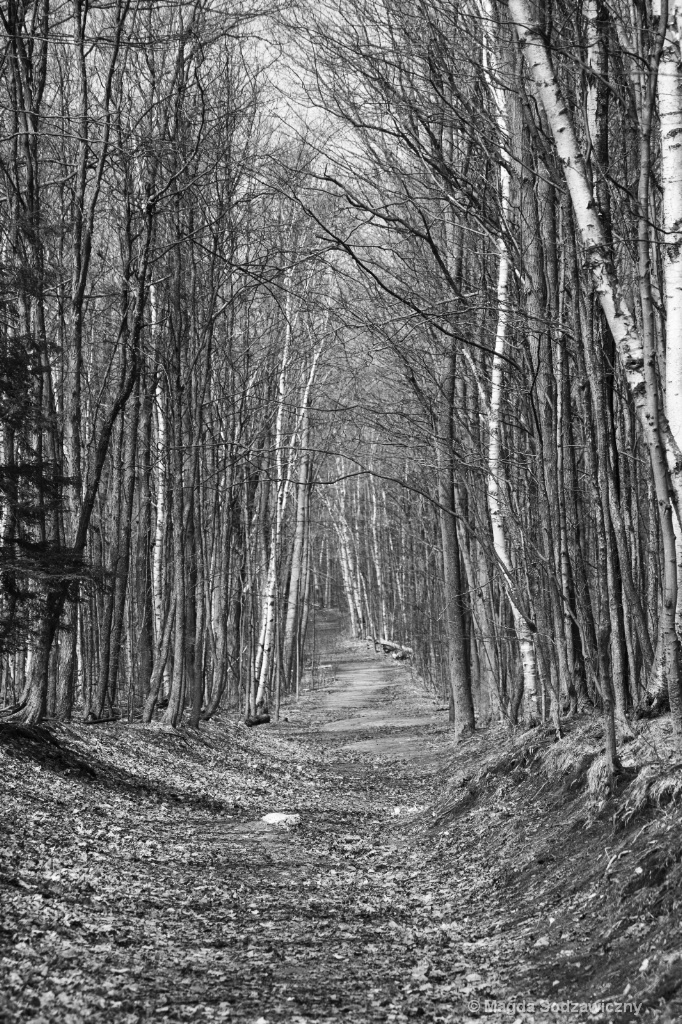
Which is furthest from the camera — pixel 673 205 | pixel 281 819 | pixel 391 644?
pixel 391 644

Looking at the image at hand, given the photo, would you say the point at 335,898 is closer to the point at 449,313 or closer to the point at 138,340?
the point at 449,313

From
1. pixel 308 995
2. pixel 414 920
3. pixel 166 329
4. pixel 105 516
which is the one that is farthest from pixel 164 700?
pixel 308 995

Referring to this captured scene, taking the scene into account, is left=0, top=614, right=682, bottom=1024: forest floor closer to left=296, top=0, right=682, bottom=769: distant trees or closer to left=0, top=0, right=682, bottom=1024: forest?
left=0, top=0, right=682, bottom=1024: forest

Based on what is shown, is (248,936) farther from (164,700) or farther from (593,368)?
(164,700)

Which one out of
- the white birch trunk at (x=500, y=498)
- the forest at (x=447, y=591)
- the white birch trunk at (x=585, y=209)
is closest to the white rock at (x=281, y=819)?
the forest at (x=447, y=591)

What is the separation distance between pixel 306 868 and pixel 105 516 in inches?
600

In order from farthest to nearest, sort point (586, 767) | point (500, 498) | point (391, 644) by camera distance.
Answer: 1. point (391, 644)
2. point (500, 498)
3. point (586, 767)

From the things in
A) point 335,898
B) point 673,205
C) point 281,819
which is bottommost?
point 281,819

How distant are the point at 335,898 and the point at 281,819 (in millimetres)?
2767

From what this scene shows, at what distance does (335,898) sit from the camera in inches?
223

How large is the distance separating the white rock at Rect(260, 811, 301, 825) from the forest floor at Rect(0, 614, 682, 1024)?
0.09 metres

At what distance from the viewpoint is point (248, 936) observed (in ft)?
15.5

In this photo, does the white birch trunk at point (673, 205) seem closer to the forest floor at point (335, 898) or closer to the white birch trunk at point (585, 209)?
the white birch trunk at point (585, 209)

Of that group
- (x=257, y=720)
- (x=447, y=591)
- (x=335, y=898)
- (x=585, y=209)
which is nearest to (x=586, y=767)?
(x=335, y=898)
